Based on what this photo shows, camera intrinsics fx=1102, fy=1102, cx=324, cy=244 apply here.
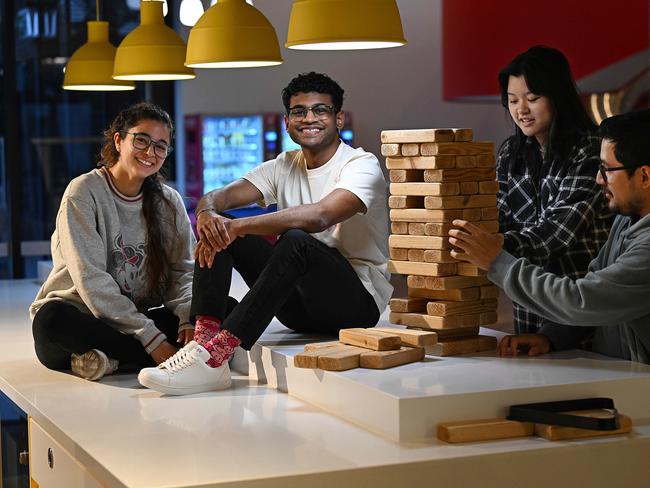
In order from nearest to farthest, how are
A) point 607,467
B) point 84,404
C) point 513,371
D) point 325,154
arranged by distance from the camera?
point 607,467
point 513,371
point 84,404
point 325,154

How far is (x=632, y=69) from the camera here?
23.6 ft

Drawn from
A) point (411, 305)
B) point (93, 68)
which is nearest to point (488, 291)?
point (411, 305)

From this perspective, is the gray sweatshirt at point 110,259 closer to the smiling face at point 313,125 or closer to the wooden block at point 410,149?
the smiling face at point 313,125

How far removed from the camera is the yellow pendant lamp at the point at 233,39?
3504 mm

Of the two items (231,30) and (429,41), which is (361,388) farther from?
(429,41)

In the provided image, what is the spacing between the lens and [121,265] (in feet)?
12.9

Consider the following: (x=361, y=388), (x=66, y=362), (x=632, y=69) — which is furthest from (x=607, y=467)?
(x=632, y=69)

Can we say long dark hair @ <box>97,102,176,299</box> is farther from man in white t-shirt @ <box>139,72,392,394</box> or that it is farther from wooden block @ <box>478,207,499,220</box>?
wooden block @ <box>478,207,499,220</box>

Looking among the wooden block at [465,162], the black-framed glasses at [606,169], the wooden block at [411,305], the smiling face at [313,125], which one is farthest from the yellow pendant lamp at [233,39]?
the black-framed glasses at [606,169]

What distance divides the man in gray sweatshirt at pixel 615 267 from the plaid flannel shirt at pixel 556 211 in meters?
0.18

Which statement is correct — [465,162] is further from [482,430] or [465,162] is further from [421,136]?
[482,430]

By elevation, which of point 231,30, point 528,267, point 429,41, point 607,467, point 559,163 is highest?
point 429,41

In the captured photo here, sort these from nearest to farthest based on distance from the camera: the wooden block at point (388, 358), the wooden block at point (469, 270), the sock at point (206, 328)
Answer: the wooden block at point (388, 358) < the wooden block at point (469, 270) < the sock at point (206, 328)

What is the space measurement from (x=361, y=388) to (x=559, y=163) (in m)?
1.05
